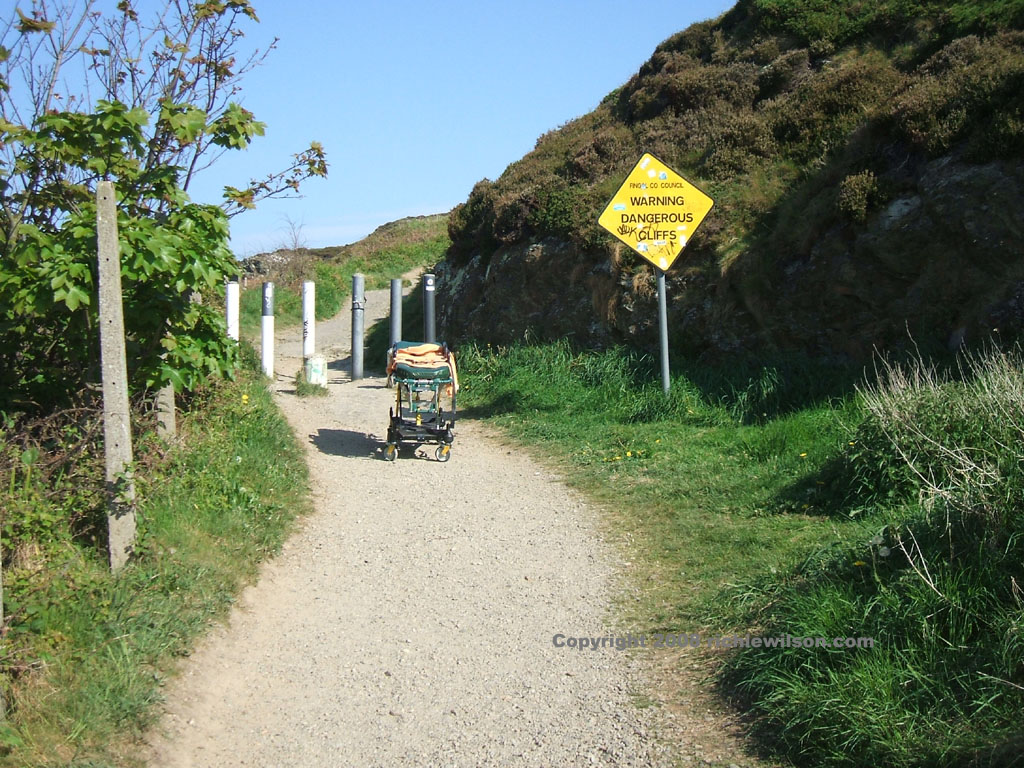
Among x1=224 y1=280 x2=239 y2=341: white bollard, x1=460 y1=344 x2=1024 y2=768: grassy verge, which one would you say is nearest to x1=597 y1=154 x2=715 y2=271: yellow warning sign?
x1=460 y1=344 x2=1024 y2=768: grassy verge

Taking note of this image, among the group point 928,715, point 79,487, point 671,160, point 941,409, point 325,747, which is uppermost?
point 671,160

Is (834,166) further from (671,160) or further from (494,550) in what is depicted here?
(494,550)

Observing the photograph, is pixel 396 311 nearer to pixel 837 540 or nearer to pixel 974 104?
pixel 974 104

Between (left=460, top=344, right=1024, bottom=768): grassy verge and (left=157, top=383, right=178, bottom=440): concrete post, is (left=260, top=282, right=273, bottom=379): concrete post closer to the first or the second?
(left=460, top=344, right=1024, bottom=768): grassy verge

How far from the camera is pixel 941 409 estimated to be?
6598 millimetres

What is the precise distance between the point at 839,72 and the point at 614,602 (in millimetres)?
11826

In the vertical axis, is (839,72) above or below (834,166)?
above

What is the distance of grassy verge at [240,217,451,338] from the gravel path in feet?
59.9

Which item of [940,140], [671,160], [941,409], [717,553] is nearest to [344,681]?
[717,553]

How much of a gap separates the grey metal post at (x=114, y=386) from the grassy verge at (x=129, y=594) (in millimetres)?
155

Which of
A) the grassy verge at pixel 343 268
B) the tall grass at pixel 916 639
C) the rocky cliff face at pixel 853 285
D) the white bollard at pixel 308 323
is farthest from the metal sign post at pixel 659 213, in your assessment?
the grassy verge at pixel 343 268

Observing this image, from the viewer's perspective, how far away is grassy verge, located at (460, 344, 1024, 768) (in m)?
3.97

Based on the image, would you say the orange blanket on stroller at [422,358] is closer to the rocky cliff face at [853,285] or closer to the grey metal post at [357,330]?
the rocky cliff face at [853,285]

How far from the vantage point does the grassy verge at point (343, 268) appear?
28875mm
